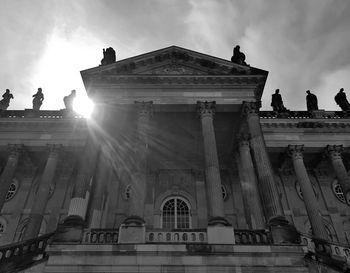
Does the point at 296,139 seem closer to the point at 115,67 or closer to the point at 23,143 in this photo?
the point at 115,67

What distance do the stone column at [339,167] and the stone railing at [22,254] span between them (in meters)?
18.3

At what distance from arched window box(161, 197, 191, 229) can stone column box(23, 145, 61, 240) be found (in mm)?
7700

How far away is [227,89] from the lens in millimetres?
18578

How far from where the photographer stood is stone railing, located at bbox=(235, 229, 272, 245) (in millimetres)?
13074

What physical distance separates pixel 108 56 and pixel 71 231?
38.1ft

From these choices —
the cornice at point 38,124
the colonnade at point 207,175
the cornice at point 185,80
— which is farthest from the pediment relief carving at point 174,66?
the cornice at point 38,124

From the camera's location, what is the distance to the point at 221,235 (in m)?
12.9

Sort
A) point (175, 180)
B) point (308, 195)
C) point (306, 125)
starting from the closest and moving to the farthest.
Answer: point (308, 195), point (175, 180), point (306, 125)

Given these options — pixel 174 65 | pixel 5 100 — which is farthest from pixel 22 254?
pixel 5 100

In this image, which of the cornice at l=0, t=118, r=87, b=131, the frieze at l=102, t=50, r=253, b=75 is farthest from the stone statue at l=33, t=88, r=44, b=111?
the frieze at l=102, t=50, r=253, b=75

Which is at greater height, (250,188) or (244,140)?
(244,140)

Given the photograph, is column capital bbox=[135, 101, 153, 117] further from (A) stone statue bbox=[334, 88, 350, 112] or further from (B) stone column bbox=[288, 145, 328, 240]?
(A) stone statue bbox=[334, 88, 350, 112]

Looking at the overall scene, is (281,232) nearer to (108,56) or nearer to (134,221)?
(134,221)

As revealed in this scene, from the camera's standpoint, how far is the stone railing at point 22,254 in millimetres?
11375
